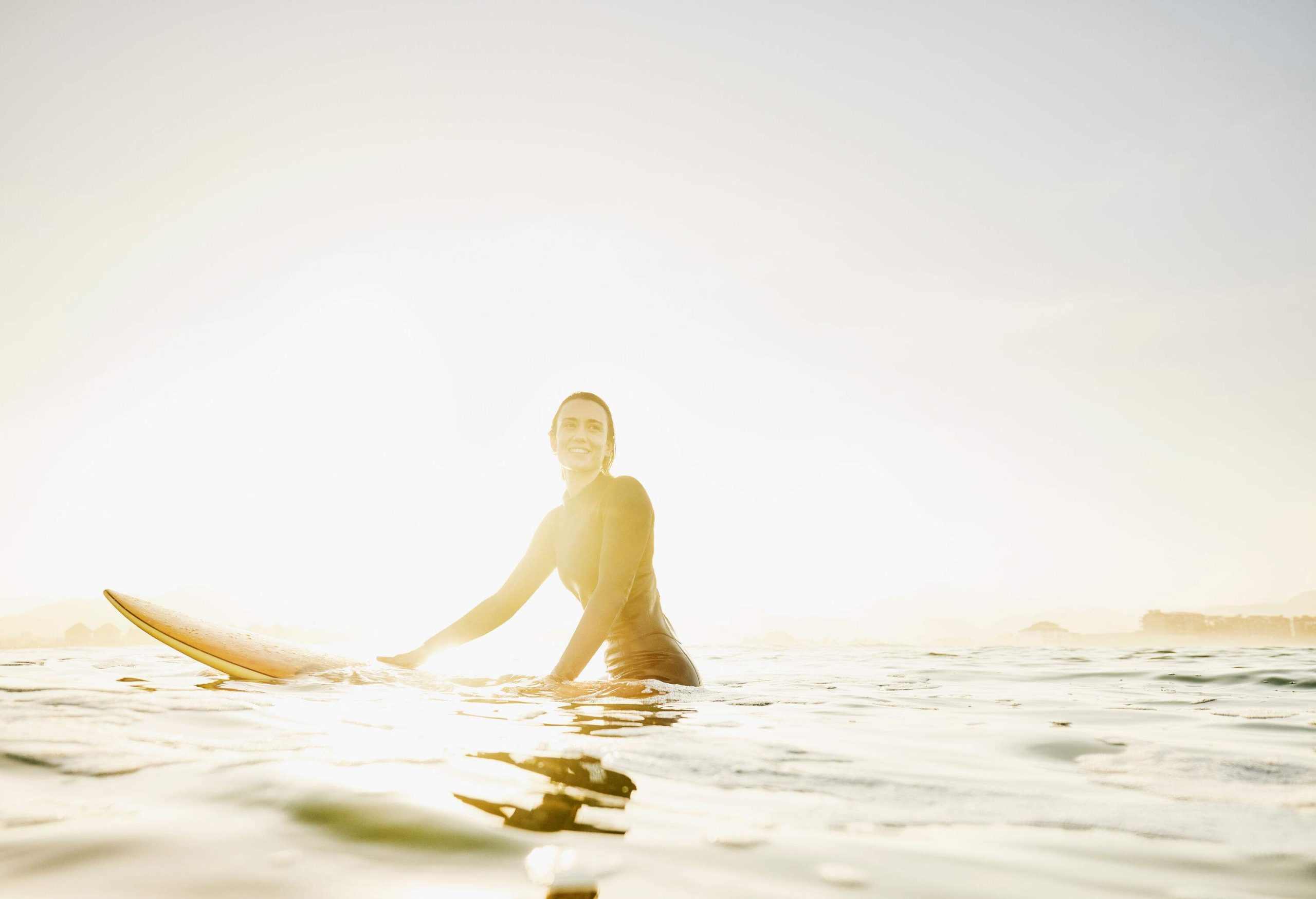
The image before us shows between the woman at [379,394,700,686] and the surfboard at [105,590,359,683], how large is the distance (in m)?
0.51

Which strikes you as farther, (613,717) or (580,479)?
(580,479)

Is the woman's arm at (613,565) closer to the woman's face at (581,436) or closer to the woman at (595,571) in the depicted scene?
the woman at (595,571)

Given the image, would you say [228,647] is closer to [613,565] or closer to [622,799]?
[613,565]

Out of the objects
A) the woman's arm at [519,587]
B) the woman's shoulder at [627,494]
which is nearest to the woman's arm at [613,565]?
the woman's shoulder at [627,494]

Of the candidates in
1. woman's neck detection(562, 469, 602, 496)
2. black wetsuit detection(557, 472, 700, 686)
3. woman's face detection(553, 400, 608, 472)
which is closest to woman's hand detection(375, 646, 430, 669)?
black wetsuit detection(557, 472, 700, 686)

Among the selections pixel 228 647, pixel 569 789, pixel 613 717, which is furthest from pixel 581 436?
pixel 569 789

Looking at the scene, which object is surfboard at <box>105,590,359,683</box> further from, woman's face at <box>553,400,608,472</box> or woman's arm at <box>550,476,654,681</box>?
woman's face at <box>553,400,608,472</box>

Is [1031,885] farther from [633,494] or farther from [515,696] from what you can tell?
[633,494]

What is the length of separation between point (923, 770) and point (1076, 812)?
1.73 feet

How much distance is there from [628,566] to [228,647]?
2.44m

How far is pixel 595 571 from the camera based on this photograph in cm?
459

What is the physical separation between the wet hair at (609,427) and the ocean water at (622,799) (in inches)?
71.8

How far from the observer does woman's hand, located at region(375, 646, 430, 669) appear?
15.1ft

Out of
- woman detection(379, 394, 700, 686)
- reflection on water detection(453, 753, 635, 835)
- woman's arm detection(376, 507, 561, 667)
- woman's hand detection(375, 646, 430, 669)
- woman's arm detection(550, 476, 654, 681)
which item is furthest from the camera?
woman's arm detection(376, 507, 561, 667)
